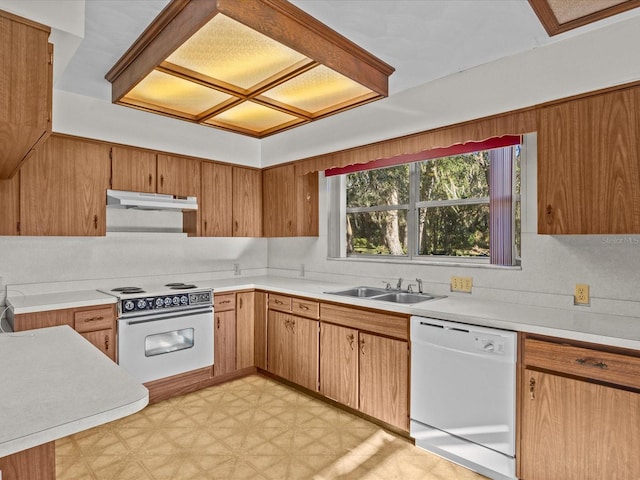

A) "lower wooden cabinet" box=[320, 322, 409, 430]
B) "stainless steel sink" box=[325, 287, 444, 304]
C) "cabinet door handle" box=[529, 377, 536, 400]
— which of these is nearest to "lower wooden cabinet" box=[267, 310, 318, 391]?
"lower wooden cabinet" box=[320, 322, 409, 430]

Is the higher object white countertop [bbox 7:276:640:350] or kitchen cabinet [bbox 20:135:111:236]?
kitchen cabinet [bbox 20:135:111:236]

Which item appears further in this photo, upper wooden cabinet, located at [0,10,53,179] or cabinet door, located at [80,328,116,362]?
cabinet door, located at [80,328,116,362]

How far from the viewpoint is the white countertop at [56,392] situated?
0.99m

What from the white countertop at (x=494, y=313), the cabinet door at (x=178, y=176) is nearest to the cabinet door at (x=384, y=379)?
the white countertop at (x=494, y=313)

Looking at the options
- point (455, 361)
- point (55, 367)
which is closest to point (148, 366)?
point (55, 367)

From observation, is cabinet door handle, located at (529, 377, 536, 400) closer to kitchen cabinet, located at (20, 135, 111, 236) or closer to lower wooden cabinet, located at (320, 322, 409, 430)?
lower wooden cabinet, located at (320, 322, 409, 430)

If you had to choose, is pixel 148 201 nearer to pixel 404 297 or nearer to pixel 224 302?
pixel 224 302

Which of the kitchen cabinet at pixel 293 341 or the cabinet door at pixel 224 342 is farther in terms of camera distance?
the cabinet door at pixel 224 342

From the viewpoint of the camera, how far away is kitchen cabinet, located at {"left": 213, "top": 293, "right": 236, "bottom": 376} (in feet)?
11.9

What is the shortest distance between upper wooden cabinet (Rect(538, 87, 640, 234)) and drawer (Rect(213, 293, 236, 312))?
2695 millimetres

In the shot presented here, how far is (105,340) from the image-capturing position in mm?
2996

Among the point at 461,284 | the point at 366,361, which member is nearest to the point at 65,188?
the point at 366,361

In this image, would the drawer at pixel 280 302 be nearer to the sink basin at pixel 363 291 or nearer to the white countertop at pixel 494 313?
the white countertop at pixel 494 313

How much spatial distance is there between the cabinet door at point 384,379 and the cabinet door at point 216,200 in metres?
2.01
